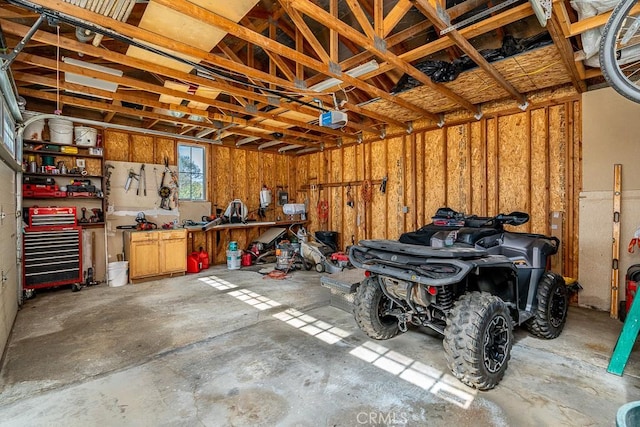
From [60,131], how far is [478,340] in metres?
7.19

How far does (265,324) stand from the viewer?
3650mm

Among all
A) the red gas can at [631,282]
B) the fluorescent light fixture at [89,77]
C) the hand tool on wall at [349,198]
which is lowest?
the red gas can at [631,282]

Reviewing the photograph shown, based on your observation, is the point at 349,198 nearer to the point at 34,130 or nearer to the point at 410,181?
the point at 410,181

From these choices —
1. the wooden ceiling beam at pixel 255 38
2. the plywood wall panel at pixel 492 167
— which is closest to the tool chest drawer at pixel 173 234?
the wooden ceiling beam at pixel 255 38

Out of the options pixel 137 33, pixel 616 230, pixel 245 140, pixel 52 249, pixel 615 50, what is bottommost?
pixel 52 249

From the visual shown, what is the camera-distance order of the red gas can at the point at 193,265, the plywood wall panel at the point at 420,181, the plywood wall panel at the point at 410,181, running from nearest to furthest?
the plywood wall panel at the point at 420,181 < the plywood wall panel at the point at 410,181 < the red gas can at the point at 193,265

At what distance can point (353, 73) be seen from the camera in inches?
147

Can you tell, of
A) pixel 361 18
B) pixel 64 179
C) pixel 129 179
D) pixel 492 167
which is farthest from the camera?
pixel 129 179

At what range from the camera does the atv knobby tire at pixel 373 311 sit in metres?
3.04

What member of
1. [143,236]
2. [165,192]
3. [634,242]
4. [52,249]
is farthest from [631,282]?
[52,249]

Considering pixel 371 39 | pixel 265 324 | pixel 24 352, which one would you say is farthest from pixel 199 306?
pixel 371 39

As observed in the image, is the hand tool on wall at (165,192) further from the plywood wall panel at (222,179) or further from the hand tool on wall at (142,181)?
the plywood wall panel at (222,179)

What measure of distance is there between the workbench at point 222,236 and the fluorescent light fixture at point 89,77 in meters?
3.28

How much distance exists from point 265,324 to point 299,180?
5.88 meters
